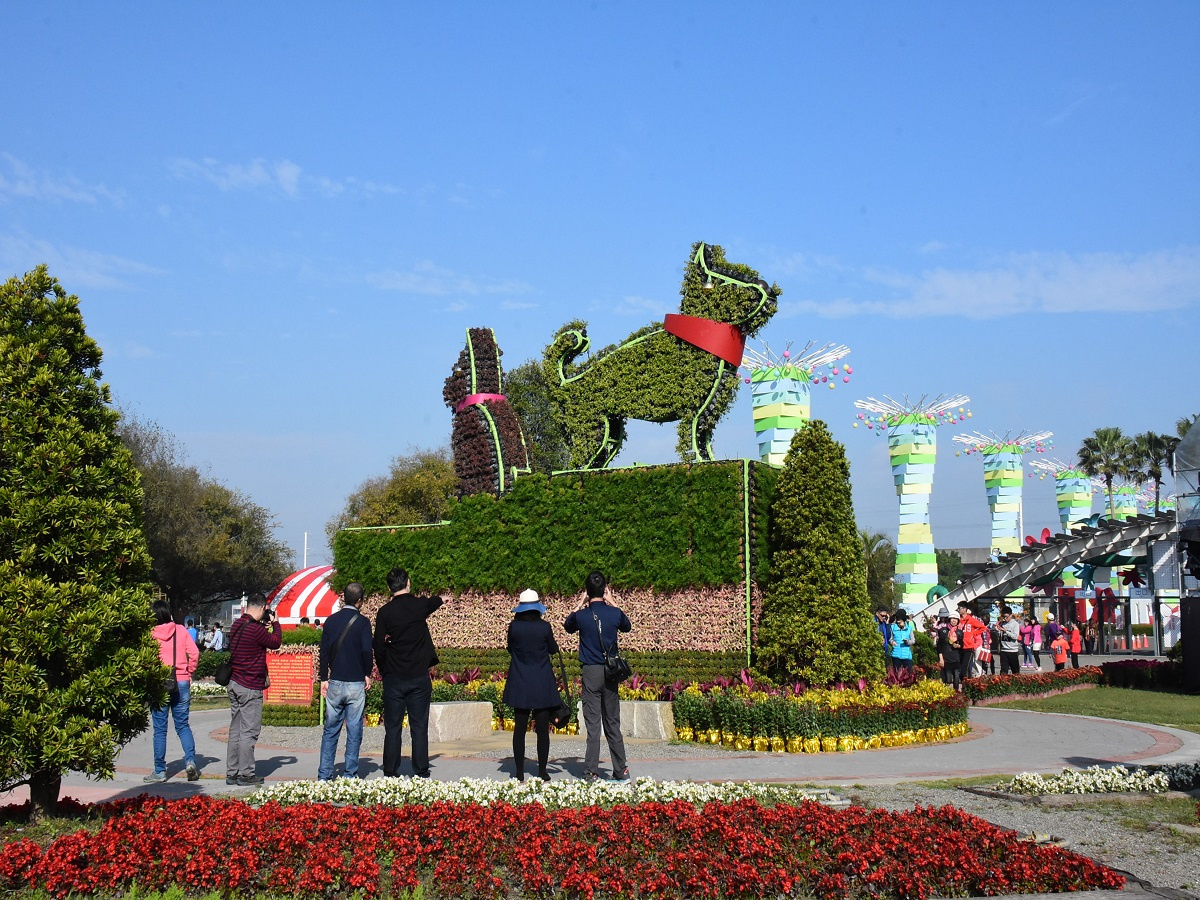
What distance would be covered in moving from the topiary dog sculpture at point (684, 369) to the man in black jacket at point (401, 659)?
707 centimetres

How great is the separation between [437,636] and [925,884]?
12.7 m

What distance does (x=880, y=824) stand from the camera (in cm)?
634

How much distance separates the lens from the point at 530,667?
29.2 ft

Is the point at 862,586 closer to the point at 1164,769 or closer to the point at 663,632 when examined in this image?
the point at 663,632

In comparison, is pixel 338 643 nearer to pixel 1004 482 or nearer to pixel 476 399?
pixel 476 399

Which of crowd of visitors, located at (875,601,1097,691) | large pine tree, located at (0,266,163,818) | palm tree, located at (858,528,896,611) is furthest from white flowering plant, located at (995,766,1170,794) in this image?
palm tree, located at (858,528,896,611)

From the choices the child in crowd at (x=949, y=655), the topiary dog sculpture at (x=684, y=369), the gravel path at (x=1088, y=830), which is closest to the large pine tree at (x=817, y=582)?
the topiary dog sculpture at (x=684, y=369)

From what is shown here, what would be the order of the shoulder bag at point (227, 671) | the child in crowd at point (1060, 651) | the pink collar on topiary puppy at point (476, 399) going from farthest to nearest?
1. the child in crowd at point (1060, 651)
2. the pink collar on topiary puppy at point (476, 399)
3. the shoulder bag at point (227, 671)

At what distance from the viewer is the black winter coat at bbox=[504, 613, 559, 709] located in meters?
8.83

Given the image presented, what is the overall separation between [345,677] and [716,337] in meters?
8.36

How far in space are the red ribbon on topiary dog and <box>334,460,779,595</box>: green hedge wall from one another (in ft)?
5.58

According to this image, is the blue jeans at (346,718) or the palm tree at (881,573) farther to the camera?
the palm tree at (881,573)

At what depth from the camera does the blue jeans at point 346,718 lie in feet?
29.4

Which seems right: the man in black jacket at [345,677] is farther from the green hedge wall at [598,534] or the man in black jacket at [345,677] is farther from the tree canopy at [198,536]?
the tree canopy at [198,536]
